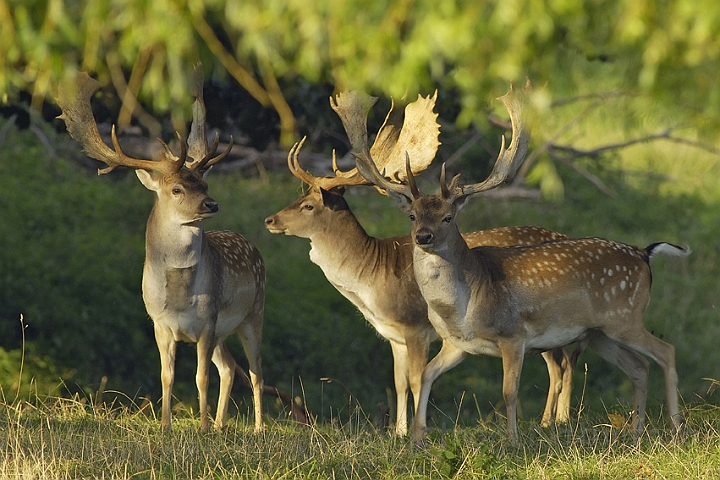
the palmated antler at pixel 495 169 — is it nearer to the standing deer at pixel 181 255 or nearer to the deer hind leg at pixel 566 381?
the standing deer at pixel 181 255

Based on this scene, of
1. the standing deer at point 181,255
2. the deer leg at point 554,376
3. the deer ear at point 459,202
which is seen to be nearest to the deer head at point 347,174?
the standing deer at point 181,255

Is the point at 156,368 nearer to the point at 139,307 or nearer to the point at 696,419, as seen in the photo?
the point at 139,307

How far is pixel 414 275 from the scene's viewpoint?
7520mm

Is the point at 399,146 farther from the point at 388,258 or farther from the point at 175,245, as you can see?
the point at 175,245

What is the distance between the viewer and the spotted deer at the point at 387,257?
7809 millimetres

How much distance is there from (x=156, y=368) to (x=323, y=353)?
1800mm

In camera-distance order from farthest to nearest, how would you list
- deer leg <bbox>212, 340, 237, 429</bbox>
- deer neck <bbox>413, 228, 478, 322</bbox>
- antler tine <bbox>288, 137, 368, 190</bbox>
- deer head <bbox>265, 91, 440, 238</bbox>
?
deer leg <bbox>212, 340, 237, 429</bbox> < antler tine <bbox>288, 137, 368, 190</bbox> < deer head <bbox>265, 91, 440, 238</bbox> < deer neck <bbox>413, 228, 478, 322</bbox>

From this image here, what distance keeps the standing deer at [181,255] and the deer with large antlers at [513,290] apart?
1124 millimetres

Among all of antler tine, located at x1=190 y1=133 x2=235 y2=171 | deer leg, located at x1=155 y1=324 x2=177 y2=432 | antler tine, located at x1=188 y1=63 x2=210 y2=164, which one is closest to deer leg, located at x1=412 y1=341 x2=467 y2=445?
deer leg, located at x1=155 y1=324 x2=177 y2=432

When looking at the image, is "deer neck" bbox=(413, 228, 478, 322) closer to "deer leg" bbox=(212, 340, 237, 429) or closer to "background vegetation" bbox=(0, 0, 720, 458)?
"background vegetation" bbox=(0, 0, 720, 458)

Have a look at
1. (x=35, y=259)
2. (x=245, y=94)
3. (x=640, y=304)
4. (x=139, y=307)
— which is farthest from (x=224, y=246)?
(x=35, y=259)

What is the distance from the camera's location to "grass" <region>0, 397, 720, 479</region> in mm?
5820

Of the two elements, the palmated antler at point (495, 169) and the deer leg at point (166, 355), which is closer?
the palmated antler at point (495, 169)

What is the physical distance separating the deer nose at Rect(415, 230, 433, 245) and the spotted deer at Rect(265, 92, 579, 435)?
3.99 feet
